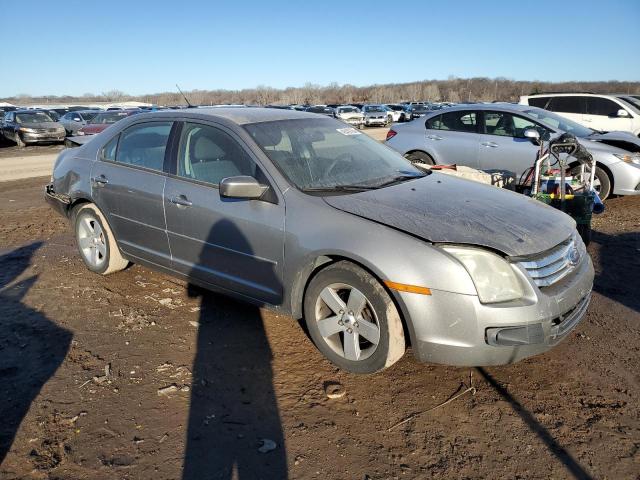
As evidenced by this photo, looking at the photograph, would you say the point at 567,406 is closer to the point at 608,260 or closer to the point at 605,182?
the point at 608,260

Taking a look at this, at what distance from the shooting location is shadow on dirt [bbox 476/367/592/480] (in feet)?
7.84

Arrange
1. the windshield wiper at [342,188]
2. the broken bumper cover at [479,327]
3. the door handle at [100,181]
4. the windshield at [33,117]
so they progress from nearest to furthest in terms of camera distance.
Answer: the broken bumper cover at [479,327] < the windshield wiper at [342,188] < the door handle at [100,181] < the windshield at [33,117]

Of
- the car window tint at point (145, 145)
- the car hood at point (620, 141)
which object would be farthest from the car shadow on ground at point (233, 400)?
the car hood at point (620, 141)

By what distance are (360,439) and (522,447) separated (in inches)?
32.8

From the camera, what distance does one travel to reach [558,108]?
13.6 metres

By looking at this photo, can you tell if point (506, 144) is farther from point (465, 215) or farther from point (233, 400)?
point (233, 400)

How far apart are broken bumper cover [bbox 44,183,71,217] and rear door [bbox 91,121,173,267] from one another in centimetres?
62

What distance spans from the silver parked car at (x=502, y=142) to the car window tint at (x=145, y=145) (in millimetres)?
5476

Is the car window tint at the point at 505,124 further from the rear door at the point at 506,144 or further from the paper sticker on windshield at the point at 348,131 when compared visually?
the paper sticker on windshield at the point at 348,131

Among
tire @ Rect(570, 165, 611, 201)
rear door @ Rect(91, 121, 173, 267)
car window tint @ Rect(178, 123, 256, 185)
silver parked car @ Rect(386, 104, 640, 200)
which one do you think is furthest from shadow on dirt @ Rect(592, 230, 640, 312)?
rear door @ Rect(91, 121, 173, 267)

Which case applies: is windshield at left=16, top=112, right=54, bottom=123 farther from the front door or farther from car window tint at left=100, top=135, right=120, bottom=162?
the front door

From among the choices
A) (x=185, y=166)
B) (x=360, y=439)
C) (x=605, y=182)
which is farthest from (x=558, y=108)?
(x=360, y=439)

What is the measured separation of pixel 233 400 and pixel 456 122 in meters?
7.21

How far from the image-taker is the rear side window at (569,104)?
13398mm
